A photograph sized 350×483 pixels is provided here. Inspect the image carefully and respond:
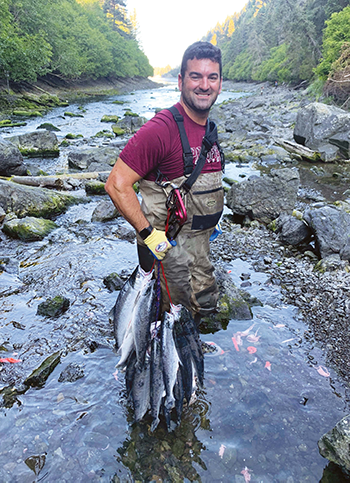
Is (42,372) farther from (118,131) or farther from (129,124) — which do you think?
(129,124)

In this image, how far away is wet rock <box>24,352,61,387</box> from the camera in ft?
11.2

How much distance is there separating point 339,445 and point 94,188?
9.31 metres

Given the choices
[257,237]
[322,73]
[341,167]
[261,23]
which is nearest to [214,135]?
[257,237]

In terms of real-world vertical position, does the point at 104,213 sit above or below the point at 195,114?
below

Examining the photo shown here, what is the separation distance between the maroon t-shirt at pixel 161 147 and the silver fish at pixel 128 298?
922 mm

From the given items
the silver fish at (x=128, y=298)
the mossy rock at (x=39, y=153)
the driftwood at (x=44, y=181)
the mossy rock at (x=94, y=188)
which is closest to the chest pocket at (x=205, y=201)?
the silver fish at (x=128, y=298)

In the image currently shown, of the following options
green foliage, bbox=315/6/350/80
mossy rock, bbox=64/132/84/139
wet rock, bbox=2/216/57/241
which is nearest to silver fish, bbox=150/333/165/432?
wet rock, bbox=2/216/57/241

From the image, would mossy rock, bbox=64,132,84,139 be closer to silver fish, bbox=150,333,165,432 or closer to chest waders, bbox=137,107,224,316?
chest waders, bbox=137,107,224,316

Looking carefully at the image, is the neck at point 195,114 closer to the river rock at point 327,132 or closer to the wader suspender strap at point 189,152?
the wader suspender strap at point 189,152

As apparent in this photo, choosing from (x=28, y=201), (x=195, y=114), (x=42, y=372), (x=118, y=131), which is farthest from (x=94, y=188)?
(x=118, y=131)

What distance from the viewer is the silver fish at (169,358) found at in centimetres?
273

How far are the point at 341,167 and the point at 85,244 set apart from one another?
11.8 metres

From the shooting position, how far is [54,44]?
161 feet

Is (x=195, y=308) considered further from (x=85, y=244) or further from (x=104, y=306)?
(x=85, y=244)
